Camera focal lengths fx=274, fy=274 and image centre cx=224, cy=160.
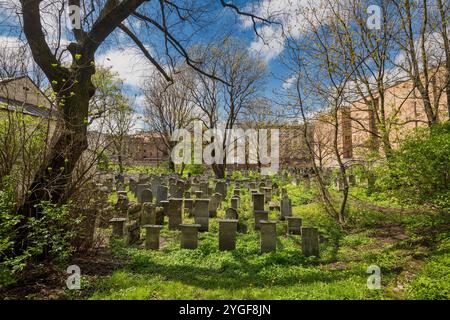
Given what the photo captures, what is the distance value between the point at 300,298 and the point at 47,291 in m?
3.46

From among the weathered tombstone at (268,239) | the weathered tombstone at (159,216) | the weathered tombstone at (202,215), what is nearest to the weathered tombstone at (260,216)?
the weathered tombstone at (202,215)

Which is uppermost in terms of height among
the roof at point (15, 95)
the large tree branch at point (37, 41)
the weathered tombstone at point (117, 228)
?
the large tree branch at point (37, 41)

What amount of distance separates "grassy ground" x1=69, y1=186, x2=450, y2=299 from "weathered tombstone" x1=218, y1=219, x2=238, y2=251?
212 millimetres

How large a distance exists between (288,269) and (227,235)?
1.74m

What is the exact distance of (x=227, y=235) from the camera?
20.7 feet

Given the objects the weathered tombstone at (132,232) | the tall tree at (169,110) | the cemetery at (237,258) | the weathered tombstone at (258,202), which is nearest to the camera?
the cemetery at (237,258)

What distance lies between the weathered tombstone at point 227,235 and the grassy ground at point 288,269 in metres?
0.21

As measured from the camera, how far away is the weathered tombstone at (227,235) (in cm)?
628

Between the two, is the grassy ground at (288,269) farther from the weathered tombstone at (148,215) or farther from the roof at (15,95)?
the roof at (15,95)

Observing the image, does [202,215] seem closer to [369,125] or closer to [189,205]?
[189,205]

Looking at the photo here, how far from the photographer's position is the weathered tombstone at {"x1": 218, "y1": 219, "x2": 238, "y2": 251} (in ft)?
20.6

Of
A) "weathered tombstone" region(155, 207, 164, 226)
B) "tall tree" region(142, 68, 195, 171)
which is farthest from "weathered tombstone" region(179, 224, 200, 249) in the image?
"tall tree" region(142, 68, 195, 171)

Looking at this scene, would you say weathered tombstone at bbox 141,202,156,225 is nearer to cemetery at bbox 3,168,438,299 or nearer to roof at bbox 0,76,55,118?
cemetery at bbox 3,168,438,299

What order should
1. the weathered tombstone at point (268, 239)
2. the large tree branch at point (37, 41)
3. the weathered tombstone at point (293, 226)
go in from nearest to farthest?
1. the large tree branch at point (37, 41)
2. the weathered tombstone at point (268, 239)
3. the weathered tombstone at point (293, 226)
